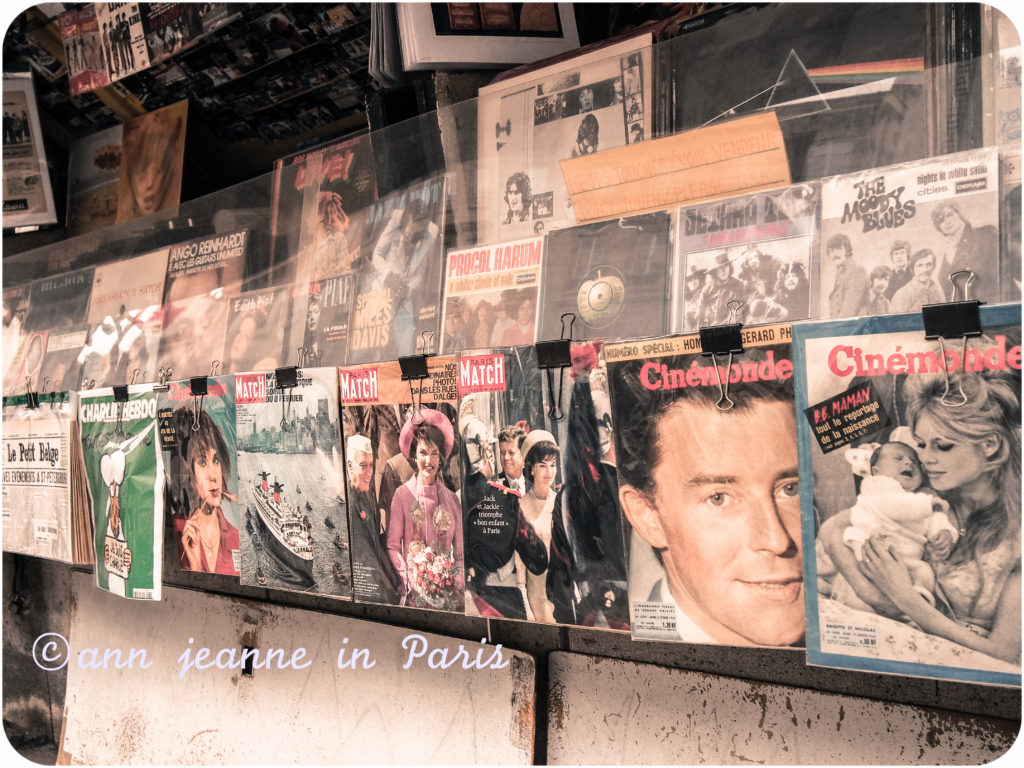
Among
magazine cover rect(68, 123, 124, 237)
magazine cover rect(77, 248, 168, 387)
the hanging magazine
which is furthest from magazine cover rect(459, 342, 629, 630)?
magazine cover rect(68, 123, 124, 237)

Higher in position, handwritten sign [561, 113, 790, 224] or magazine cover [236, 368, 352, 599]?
handwritten sign [561, 113, 790, 224]

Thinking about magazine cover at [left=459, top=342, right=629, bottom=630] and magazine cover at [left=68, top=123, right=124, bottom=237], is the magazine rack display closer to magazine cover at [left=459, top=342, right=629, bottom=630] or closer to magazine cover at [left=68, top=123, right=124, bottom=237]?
magazine cover at [left=459, top=342, right=629, bottom=630]

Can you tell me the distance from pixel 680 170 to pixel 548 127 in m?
0.25

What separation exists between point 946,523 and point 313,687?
148 centimetres

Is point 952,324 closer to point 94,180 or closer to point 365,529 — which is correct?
point 365,529

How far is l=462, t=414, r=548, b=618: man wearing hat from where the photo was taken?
1124mm

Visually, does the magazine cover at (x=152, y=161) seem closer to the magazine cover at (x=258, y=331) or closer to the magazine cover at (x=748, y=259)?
the magazine cover at (x=258, y=331)

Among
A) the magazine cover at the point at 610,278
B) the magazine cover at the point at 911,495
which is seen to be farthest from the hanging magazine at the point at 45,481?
the magazine cover at the point at 911,495

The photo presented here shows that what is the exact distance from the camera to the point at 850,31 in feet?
3.23

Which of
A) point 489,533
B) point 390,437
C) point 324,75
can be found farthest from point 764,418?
point 324,75

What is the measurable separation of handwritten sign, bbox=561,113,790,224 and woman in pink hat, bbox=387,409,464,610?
38 cm

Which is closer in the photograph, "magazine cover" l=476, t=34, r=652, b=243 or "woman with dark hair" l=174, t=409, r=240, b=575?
Answer: "magazine cover" l=476, t=34, r=652, b=243

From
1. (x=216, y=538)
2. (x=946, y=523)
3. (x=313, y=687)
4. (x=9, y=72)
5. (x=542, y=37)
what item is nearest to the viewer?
(x=946, y=523)

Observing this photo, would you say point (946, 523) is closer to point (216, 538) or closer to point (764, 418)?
point (764, 418)
